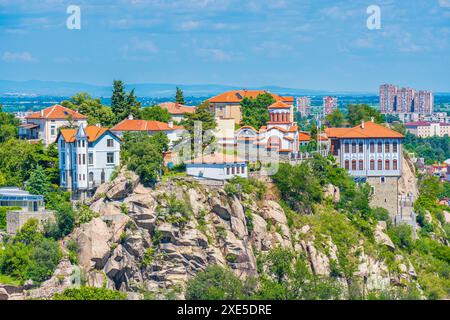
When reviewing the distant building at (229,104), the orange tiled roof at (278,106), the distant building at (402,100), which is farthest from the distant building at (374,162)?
the distant building at (402,100)

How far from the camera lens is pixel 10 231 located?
27.6m

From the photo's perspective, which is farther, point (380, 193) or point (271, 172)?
point (380, 193)

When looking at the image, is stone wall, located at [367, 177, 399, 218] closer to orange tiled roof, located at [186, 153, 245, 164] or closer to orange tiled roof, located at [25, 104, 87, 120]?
orange tiled roof, located at [186, 153, 245, 164]

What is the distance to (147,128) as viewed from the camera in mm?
33312

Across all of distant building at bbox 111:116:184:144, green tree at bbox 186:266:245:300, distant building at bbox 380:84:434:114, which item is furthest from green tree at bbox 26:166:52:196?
distant building at bbox 380:84:434:114

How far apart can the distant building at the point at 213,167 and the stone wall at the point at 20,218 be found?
4.87m

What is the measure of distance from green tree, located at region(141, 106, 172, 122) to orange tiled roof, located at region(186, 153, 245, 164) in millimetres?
5887

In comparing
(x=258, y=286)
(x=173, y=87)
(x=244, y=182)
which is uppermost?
(x=173, y=87)

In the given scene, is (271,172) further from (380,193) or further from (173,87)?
(173,87)

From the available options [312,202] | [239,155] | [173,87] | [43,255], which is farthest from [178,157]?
[173,87]

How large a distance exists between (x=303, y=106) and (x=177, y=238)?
49081mm

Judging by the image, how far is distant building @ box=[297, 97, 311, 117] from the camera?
7554 centimetres
